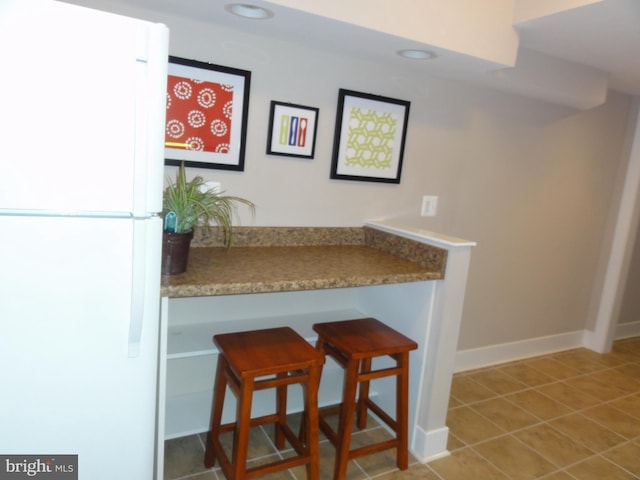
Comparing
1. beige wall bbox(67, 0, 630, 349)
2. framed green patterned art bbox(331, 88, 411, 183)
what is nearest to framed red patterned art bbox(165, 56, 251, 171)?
beige wall bbox(67, 0, 630, 349)

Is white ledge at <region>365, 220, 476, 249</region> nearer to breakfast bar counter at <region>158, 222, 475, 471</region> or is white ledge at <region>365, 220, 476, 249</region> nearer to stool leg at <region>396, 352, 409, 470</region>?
breakfast bar counter at <region>158, 222, 475, 471</region>

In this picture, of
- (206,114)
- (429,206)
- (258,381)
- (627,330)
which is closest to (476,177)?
(429,206)

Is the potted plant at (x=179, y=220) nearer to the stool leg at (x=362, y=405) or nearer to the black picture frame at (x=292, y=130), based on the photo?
the black picture frame at (x=292, y=130)

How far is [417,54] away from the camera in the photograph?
2080mm

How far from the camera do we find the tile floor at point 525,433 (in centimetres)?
203

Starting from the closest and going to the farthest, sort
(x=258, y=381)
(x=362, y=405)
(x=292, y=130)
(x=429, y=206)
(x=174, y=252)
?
1. (x=174, y=252)
2. (x=258, y=381)
3. (x=292, y=130)
4. (x=362, y=405)
5. (x=429, y=206)

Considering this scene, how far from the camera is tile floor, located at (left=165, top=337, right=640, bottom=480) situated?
79.9 inches

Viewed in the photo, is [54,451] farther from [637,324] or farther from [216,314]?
[637,324]

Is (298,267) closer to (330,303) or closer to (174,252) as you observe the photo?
(174,252)

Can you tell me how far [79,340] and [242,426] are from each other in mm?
656

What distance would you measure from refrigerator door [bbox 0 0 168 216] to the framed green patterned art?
4.02 feet

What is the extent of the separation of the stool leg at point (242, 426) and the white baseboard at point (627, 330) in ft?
12.3

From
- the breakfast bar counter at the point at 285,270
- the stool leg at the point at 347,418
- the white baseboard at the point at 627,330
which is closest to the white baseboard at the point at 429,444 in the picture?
the stool leg at the point at 347,418

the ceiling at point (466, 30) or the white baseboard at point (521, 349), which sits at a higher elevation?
the ceiling at point (466, 30)
